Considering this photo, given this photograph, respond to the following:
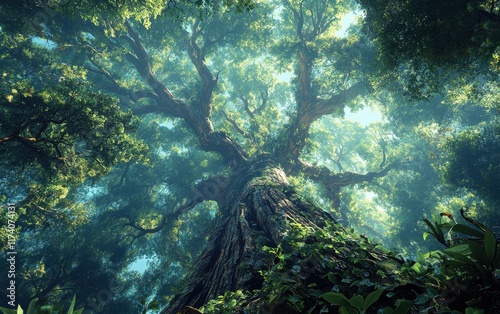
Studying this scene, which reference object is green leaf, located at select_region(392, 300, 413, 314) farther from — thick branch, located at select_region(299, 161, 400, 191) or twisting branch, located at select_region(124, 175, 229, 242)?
thick branch, located at select_region(299, 161, 400, 191)

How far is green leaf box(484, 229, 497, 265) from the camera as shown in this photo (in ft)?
5.27

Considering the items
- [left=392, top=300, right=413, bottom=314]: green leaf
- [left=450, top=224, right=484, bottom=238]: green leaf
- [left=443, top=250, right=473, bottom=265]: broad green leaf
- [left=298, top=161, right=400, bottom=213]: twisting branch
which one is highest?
[left=298, top=161, right=400, bottom=213]: twisting branch

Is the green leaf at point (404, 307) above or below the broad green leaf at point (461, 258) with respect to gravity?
below

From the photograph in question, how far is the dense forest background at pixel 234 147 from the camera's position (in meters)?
3.79

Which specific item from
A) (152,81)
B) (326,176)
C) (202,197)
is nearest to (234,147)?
(202,197)

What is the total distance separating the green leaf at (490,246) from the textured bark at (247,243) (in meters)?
2.67

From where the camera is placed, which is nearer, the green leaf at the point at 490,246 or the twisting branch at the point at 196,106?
the green leaf at the point at 490,246

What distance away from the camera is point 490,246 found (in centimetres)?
162

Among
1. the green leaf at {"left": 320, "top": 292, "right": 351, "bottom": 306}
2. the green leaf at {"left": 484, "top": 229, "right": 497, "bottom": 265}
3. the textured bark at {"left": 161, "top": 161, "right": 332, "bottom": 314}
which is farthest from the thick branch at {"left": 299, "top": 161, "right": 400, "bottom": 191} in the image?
the green leaf at {"left": 320, "top": 292, "right": 351, "bottom": 306}

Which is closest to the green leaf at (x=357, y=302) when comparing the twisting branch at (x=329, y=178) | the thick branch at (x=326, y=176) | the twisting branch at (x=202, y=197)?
the twisting branch at (x=202, y=197)

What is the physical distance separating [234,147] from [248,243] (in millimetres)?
12227

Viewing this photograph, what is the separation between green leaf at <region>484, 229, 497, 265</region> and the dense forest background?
0.01m

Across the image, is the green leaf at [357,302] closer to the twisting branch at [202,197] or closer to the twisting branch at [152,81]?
the twisting branch at [202,197]

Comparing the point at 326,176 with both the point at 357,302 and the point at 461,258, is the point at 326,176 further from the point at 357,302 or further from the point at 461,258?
the point at 357,302
